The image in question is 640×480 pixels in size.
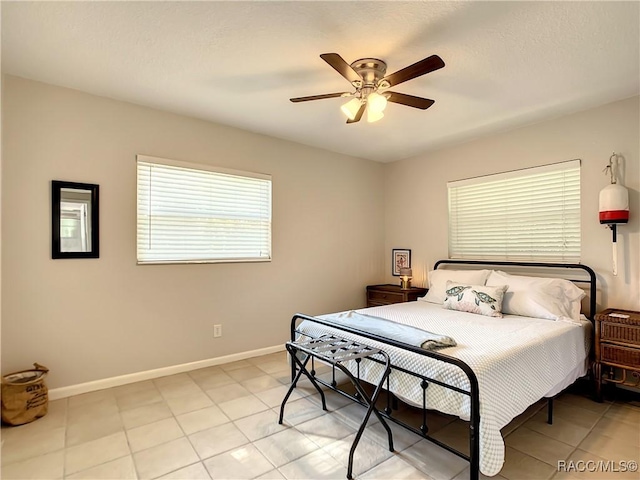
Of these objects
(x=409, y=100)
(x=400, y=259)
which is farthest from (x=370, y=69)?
(x=400, y=259)

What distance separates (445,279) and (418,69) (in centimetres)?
242

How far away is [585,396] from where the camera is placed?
109 inches

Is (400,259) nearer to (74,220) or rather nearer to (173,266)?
(173,266)

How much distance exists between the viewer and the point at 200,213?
3.37 m

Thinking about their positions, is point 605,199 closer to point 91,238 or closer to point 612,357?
point 612,357

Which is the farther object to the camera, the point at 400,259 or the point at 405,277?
the point at 400,259

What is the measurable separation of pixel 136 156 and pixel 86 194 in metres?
0.53

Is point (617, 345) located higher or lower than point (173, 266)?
lower

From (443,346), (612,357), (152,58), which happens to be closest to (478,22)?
(443,346)

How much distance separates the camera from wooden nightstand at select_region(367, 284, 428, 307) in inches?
164

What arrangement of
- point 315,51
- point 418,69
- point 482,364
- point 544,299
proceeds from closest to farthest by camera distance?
point 482,364 → point 418,69 → point 315,51 → point 544,299

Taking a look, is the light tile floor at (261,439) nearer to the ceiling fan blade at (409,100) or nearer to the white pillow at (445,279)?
the white pillow at (445,279)

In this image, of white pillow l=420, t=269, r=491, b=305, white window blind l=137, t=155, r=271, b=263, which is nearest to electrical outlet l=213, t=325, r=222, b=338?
white window blind l=137, t=155, r=271, b=263

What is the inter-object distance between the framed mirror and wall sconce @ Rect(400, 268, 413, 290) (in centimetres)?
339
